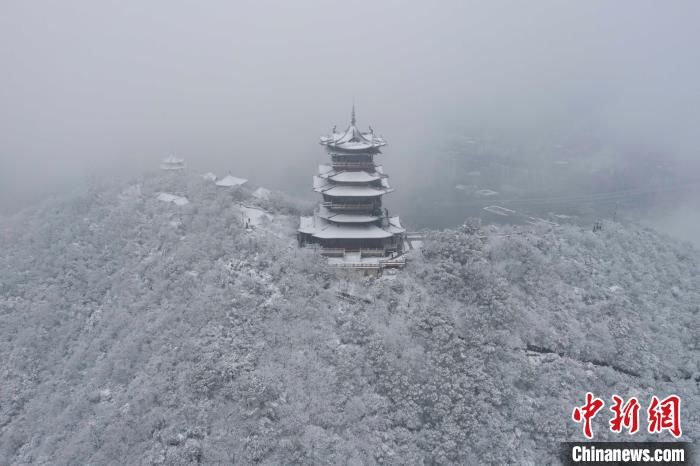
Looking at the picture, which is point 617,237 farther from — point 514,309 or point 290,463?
point 290,463

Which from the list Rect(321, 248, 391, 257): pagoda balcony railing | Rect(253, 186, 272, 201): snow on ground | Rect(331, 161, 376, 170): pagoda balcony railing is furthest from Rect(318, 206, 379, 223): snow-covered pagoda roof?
Rect(253, 186, 272, 201): snow on ground

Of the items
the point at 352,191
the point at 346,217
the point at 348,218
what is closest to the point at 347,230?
the point at 348,218

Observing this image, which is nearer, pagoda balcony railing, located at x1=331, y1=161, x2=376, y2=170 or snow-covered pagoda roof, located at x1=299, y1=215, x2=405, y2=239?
snow-covered pagoda roof, located at x1=299, y1=215, x2=405, y2=239

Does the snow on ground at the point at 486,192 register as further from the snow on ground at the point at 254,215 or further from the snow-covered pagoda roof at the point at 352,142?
the snow on ground at the point at 254,215

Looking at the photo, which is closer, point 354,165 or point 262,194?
point 354,165

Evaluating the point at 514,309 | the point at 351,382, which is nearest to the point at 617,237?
the point at 514,309

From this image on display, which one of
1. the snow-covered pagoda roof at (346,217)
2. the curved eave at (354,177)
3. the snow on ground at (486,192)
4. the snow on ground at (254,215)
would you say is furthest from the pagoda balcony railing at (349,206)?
the snow on ground at (486,192)

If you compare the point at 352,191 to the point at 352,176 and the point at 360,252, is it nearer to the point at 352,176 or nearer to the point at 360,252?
the point at 352,176

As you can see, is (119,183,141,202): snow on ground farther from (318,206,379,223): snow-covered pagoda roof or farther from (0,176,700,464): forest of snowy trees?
(318,206,379,223): snow-covered pagoda roof
